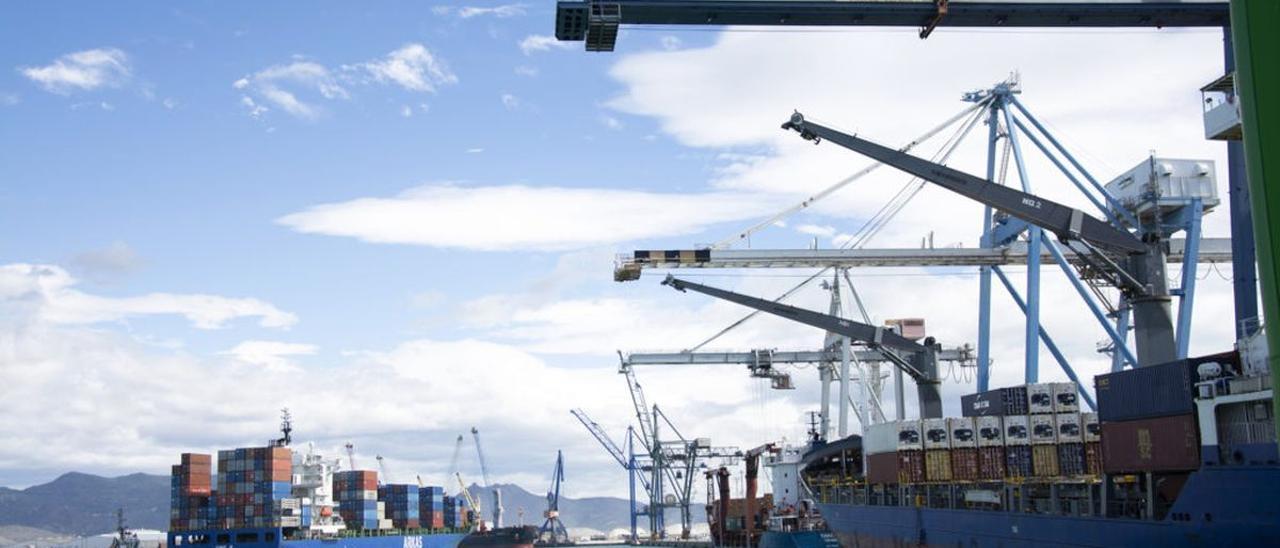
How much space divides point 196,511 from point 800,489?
139 ft

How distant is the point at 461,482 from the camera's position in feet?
468

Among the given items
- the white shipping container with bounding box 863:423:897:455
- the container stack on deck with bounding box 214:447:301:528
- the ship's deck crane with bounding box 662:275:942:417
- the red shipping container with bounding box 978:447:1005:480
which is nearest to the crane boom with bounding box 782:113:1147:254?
the red shipping container with bounding box 978:447:1005:480

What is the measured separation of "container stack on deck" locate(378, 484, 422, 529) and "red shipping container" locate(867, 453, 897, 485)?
191ft

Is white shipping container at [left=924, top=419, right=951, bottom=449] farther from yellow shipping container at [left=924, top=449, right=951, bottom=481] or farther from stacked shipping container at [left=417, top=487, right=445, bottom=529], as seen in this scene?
stacked shipping container at [left=417, top=487, right=445, bottom=529]

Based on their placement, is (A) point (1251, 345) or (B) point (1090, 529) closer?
(A) point (1251, 345)

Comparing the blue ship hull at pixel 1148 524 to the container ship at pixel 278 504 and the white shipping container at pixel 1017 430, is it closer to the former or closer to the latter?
the white shipping container at pixel 1017 430

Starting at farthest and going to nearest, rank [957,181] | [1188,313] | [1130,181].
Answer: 1. [1130,181]
2. [1188,313]
3. [957,181]

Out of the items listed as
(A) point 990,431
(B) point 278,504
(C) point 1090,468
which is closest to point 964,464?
(A) point 990,431

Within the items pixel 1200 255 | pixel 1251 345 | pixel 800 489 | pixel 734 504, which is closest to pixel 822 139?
pixel 1251 345

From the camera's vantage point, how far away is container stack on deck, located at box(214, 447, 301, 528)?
78000mm

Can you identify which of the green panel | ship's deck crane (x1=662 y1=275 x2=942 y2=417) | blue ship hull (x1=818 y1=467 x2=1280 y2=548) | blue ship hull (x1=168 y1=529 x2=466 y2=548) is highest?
ship's deck crane (x1=662 y1=275 x2=942 y2=417)

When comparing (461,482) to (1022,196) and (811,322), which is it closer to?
(811,322)

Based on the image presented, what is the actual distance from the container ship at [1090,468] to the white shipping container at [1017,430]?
57 millimetres

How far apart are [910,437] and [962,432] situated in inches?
106
